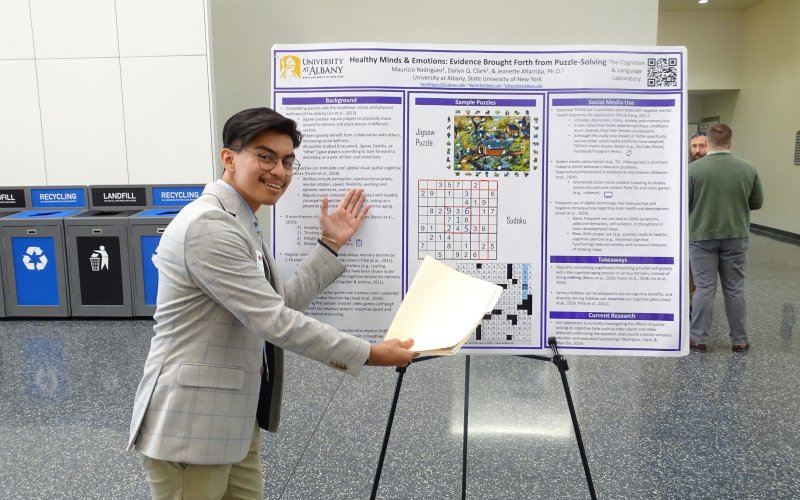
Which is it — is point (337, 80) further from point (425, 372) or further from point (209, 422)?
point (425, 372)

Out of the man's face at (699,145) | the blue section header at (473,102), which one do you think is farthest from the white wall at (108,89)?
the man's face at (699,145)

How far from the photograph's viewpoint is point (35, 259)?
4.97m

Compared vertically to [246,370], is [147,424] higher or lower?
lower

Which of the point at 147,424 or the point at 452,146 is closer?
the point at 147,424

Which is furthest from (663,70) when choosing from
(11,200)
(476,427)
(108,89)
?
(11,200)

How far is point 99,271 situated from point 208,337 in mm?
4175

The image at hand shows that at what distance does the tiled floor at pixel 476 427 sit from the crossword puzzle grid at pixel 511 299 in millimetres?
897

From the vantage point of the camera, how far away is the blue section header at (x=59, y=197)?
512 centimetres

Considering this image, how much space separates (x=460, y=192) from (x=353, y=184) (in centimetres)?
34

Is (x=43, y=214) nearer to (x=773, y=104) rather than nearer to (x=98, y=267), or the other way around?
(x=98, y=267)

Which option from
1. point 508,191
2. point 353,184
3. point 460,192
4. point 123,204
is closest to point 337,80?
point 353,184

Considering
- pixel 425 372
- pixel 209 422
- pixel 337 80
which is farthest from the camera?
pixel 425 372

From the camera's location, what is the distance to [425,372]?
368 centimetres

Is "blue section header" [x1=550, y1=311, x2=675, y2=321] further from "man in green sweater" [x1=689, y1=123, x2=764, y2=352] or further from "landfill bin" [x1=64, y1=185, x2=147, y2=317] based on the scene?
"landfill bin" [x1=64, y1=185, x2=147, y2=317]
